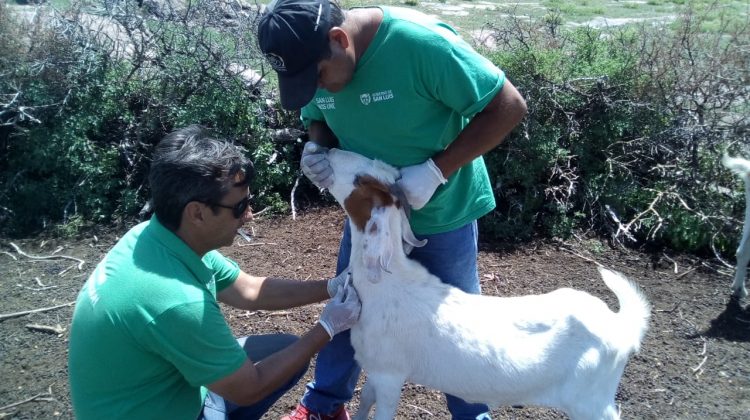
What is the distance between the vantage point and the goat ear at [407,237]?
2480 mm

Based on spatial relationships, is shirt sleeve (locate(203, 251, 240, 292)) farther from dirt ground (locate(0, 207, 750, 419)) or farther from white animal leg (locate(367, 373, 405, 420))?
dirt ground (locate(0, 207, 750, 419))

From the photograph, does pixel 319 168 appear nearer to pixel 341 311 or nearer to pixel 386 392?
pixel 341 311

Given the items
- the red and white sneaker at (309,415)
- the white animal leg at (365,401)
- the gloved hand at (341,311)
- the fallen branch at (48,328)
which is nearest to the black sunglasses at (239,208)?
the gloved hand at (341,311)

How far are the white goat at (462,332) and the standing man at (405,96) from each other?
129 mm

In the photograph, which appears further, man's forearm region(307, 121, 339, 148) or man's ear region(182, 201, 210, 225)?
man's forearm region(307, 121, 339, 148)

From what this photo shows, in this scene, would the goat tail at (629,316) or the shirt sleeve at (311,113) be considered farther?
the shirt sleeve at (311,113)

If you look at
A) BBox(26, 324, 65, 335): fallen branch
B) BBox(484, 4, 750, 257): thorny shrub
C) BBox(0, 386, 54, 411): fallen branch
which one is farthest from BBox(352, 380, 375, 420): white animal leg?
BBox(484, 4, 750, 257): thorny shrub

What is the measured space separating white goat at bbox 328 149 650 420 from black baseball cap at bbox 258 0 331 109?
0.40 metres

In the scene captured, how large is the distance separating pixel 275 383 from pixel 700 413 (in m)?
2.65

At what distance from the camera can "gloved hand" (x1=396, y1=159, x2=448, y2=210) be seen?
235 cm

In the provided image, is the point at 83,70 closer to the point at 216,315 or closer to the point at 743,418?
the point at 216,315

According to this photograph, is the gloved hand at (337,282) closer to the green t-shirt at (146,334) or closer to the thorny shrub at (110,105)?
the green t-shirt at (146,334)

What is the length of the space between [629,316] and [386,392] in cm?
114

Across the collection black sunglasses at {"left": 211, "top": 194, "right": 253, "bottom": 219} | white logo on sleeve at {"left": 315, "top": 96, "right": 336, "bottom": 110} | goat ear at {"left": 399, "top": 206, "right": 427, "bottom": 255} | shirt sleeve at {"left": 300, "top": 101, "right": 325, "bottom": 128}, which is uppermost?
white logo on sleeve at {"left": 315, "top": 96, "right": 336, "bottom": 110}
